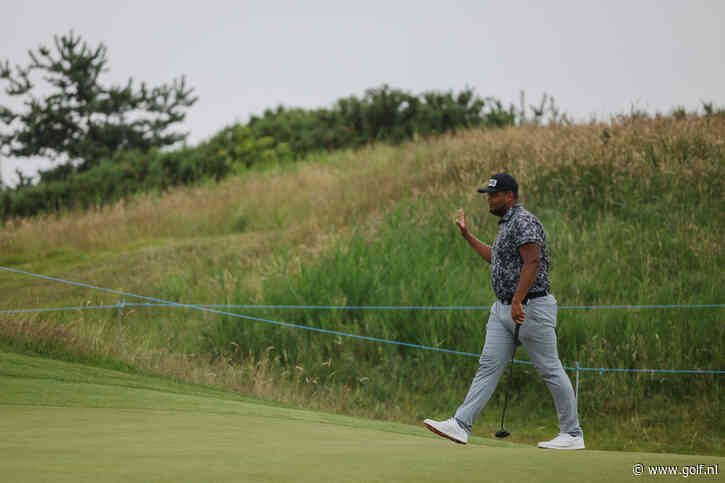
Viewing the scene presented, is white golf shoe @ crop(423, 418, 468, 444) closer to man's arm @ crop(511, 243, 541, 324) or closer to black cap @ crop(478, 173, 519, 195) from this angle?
man's arm @ crop(511, 243, 541, 324)

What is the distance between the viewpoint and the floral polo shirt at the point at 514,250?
22.0 feet

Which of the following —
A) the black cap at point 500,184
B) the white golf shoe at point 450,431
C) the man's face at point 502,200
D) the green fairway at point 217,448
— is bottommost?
the white golf shoe at point 450,431

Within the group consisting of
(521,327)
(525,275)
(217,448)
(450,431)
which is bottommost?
(450,431)

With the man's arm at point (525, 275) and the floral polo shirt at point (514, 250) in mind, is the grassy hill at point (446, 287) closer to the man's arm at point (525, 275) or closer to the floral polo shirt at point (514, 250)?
the floral polo shirt at point (514, 250)

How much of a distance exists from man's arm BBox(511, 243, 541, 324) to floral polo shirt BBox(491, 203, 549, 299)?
57mm

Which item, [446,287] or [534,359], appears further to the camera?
[446,287]

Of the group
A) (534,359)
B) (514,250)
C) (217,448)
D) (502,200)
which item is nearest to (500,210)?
(502,200)

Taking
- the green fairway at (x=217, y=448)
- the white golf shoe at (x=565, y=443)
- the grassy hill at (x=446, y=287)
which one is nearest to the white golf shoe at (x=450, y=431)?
the green fairway at (x=217, y=448)

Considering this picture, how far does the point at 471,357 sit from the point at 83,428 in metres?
7.11

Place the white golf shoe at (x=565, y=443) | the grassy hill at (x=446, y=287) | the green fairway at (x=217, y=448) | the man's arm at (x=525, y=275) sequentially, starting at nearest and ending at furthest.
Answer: the green fairway at (x=217, y=448) → the man's arm at (x=525, y=275) → the white golf shoe at (x=565, y=443) → the grassy hill at (x=446, y=287)

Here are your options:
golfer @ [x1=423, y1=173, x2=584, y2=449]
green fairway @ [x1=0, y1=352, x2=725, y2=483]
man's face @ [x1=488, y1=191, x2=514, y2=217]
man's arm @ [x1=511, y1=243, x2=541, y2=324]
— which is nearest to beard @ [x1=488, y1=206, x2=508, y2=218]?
man's face @ [x1=488, y1=191, x2=514, y2=217]

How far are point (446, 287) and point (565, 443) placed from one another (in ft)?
21.5

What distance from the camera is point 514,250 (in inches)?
267

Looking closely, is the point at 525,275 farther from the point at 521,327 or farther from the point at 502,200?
the point at 502,200
